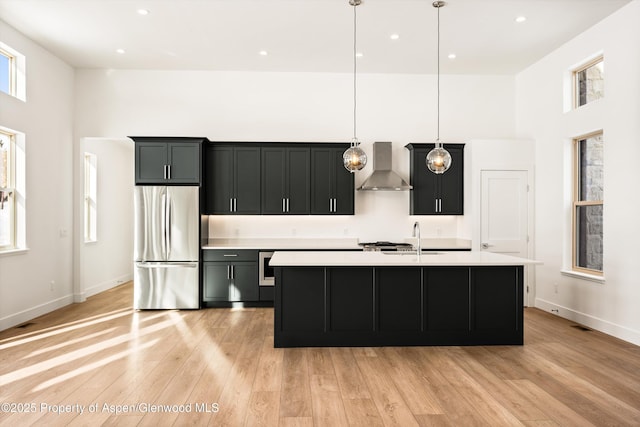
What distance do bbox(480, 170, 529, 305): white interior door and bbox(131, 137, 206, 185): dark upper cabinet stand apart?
432cm

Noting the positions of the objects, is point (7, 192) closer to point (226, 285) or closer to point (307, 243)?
point (226, 285)

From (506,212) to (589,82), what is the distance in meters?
2.03

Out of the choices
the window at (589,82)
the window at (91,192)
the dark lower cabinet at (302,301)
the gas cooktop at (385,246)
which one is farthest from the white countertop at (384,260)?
the window at (91,192)

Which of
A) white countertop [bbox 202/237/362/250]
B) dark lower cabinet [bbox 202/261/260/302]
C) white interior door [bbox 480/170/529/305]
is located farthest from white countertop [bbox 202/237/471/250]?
white interior door [bbox 480/170/529/305]

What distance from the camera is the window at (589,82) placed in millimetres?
5055

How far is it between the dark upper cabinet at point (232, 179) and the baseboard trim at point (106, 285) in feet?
8.68

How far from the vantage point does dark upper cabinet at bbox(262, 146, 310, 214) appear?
642 centimetres

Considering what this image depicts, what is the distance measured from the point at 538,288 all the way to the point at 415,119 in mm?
3210

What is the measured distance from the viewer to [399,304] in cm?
432

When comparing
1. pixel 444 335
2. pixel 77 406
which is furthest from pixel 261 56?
pixel 77 406

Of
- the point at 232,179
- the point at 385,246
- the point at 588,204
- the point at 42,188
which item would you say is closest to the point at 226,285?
the point at 232,179

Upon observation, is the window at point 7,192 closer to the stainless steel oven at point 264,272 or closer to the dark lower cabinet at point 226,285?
the dark lower cabinet at point 226,285

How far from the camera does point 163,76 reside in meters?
6.62

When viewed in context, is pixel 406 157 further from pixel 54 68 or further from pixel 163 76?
pixel 54 68
